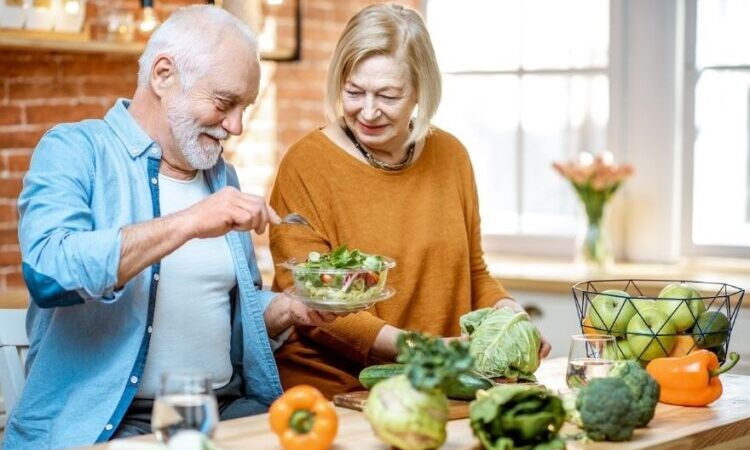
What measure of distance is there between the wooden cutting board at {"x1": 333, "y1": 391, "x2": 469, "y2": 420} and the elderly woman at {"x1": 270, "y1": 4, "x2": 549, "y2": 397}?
365 millimetres

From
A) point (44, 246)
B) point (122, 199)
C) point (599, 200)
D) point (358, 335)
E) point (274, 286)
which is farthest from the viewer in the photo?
point (599, 200)

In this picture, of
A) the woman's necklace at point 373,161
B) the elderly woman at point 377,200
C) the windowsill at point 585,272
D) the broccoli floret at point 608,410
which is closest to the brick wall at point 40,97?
the windowsill at point 585,272

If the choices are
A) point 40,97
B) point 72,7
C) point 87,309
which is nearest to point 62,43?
point 72,7

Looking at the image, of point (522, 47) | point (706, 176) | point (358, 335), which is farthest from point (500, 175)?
point (358, 335)

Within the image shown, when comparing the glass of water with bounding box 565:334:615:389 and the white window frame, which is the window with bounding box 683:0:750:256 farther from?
the glass of water with bounding box 565:334:615:389

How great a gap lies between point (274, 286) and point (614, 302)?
0.91 m

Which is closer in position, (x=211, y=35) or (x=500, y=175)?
(x=211, y=35)

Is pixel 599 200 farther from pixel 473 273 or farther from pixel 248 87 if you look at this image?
pixel 248 87

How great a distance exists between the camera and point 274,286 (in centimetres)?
309

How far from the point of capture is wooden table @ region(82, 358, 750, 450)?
214 centimetres

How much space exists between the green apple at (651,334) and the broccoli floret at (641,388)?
27 centimetres

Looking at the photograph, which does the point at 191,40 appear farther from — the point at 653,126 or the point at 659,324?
the point at 653,126

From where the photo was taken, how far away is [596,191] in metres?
4.51

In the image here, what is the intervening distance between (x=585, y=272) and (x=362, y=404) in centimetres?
221
